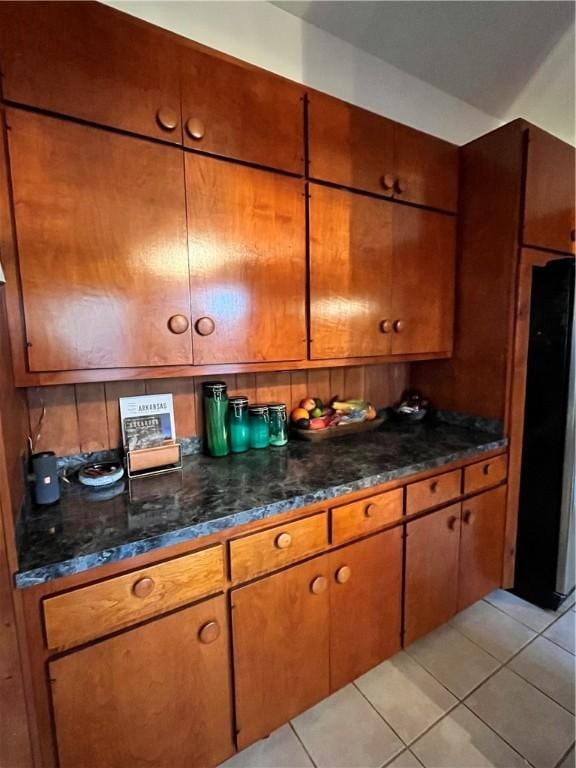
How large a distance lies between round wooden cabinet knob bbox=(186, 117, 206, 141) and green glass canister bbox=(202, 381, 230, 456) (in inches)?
33.8

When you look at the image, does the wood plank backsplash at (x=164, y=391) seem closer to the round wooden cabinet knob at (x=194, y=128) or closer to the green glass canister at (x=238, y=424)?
the green glass canister at (x=238, y=424)

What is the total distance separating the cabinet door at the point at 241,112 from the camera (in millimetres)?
1131

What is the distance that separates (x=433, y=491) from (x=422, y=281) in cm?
97

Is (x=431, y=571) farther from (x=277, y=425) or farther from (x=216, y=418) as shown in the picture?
(x=216, y=418)

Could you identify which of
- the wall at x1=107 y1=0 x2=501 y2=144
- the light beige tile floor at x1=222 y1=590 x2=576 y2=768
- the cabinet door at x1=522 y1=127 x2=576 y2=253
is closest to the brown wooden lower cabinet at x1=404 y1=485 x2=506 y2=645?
the light beige tile floor at x1=222 y1=590 x2=576 y2=768

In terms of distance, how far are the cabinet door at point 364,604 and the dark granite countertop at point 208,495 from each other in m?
0.25

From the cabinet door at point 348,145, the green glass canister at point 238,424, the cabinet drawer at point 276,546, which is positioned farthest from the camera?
the green glass canister at point 238,424

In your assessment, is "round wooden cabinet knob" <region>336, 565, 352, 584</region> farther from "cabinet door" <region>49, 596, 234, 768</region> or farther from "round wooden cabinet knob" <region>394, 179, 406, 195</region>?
"round wooden cabinet knob" <region>394, 179, 406, 195</region>

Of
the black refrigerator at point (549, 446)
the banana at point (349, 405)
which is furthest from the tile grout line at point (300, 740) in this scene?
the black refrigerator at point (549, 446)

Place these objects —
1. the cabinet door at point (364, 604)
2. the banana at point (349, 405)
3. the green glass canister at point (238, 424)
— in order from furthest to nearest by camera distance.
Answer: the banana at point (349, 405)
the green glass canister at point (238, 424)
the cabinet door at point (364, 604)

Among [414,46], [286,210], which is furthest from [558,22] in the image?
[286,210]

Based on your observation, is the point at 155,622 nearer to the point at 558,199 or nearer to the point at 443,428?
the point at 443,428

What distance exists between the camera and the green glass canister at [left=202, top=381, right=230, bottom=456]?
1.44 metres

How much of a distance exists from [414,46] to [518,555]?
8.38 ft
